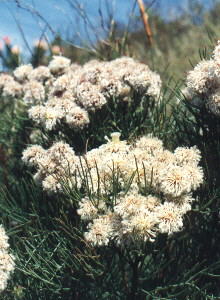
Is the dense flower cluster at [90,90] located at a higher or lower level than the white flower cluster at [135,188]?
higher

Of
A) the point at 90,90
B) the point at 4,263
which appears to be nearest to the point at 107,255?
the point at 4,263

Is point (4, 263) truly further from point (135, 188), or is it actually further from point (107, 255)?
point (135, 188)

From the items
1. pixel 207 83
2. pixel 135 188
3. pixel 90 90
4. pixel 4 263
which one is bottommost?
pixel 4 263

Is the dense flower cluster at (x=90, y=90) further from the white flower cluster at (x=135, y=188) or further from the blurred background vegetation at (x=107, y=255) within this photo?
the white flower cluster at (x=135, y=188)

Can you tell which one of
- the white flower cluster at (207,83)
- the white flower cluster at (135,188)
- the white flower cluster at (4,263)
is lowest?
the white flower cluster at (4,263)

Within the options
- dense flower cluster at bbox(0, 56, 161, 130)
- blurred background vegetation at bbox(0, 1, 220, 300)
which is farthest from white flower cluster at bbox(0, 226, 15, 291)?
dense flower cluster at bbox(0, 56, 161, 130)

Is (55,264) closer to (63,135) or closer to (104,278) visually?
(104,278)

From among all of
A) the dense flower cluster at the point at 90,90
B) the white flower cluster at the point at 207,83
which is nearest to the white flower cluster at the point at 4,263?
the dense flower cluster at the point at 90,90
